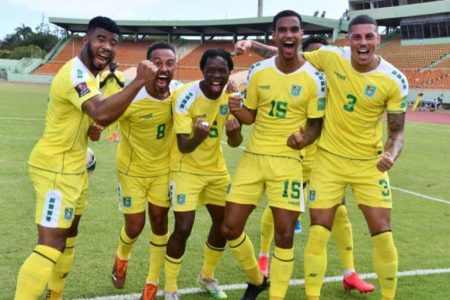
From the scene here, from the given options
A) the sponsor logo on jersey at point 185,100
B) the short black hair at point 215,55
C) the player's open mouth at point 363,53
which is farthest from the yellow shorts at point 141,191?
the player's open mouth at point 363,53

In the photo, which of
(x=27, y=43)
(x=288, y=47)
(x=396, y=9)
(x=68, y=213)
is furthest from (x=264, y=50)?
(x=27, y=43)

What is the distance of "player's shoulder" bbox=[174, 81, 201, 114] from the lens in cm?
444

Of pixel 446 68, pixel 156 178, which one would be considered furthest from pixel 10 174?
pixel 446 68

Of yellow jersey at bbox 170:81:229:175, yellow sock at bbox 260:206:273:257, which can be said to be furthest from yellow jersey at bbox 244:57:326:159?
yellow sock at bbox 260:206:273:257

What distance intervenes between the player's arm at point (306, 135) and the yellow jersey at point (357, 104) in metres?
0.08

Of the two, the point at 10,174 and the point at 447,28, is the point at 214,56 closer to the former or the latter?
the point at 10,174

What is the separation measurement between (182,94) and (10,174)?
240 inches

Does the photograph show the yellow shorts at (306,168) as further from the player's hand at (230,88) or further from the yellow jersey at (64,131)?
the yellow jersey at (64,131)

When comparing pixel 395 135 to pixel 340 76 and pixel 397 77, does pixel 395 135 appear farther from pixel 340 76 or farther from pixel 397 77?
pixel 340 76

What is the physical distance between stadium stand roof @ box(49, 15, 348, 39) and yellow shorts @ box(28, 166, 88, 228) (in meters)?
51.2

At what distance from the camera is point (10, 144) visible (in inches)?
503

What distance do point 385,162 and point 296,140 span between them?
0.72 metres

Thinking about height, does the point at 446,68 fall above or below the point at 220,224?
above

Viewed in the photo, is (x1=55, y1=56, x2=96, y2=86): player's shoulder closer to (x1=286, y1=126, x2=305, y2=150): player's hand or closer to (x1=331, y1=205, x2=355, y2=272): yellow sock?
(x1=286, y1=126, x2=305, y2=150): player's hand
